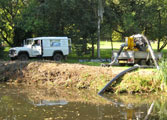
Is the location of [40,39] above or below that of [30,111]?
above

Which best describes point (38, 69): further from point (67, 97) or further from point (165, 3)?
point (165, 3)

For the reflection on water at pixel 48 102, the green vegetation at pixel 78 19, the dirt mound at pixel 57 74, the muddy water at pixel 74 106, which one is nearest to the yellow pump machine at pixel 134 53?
the dirt mound at pixel 57 74

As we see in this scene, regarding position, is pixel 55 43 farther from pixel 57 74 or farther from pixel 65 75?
pixel 65 75

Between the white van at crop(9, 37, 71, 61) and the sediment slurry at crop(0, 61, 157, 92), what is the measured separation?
7193 mm

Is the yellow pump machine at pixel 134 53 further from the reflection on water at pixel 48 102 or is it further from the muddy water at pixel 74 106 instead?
the reflection on water at pixel 48 102

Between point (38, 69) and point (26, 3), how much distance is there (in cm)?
1799

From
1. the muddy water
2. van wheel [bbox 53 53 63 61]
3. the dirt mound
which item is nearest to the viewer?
the muddy water

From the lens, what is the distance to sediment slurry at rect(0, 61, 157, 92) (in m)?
12.6

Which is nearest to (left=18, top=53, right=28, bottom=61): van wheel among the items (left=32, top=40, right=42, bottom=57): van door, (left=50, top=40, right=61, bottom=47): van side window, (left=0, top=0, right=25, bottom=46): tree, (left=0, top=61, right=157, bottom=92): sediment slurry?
(left=32, top=40, right=42, bottom=57): van door

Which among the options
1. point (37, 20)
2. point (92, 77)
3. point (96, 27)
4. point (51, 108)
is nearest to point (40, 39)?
point (37, 20)

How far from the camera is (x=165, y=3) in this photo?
98.9 feet

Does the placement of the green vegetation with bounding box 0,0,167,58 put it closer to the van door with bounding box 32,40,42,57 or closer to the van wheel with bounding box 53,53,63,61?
the van door with bounding box 32,40,42,57

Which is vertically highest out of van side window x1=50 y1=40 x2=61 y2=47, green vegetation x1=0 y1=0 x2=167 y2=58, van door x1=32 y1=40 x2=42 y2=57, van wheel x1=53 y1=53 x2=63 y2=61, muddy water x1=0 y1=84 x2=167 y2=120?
green vegetation x1=0 y1=0 x2=167 y2=58

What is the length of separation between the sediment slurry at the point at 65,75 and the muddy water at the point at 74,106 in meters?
0.79
